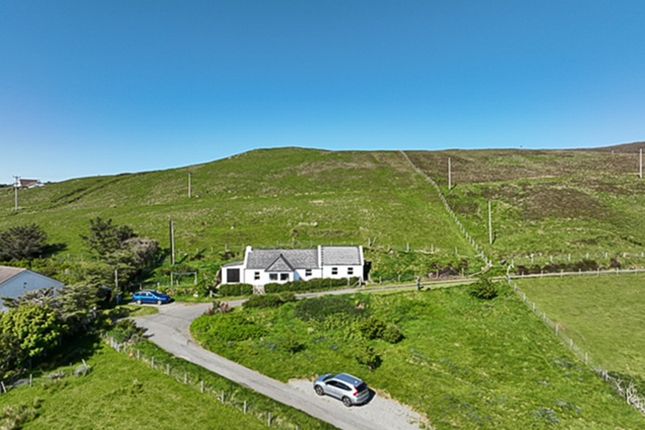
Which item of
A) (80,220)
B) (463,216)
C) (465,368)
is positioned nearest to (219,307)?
(465,368)

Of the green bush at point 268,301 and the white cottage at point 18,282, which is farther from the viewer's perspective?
the green bush at point 268,301

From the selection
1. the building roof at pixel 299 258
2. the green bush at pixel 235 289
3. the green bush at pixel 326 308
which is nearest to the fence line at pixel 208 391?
the green bush at pixel 326 308

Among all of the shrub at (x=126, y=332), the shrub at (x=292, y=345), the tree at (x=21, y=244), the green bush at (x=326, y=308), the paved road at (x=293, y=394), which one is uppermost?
the tree at (x=21, y=244)

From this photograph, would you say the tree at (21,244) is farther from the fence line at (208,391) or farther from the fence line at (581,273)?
the fence line at (581,273)

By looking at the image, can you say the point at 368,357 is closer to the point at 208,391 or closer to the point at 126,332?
the point at 208,391

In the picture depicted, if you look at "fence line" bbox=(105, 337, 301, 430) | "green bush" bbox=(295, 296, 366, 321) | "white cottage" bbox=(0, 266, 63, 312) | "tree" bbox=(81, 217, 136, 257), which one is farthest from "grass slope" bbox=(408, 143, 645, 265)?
"white cottage" bbox=(0, 266, 63, 312)

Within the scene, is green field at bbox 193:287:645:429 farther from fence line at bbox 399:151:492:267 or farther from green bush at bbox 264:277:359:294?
fence line at bbox 399:151:492:267
